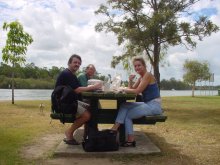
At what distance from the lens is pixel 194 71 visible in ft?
159

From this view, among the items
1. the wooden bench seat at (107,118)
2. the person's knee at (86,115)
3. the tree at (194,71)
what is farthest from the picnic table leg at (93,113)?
the tree at (194,71)

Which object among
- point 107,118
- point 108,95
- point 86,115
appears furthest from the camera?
point 107,118

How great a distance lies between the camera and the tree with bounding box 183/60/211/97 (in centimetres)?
4822

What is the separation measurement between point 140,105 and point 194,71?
140ft

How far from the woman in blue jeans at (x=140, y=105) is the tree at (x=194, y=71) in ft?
138

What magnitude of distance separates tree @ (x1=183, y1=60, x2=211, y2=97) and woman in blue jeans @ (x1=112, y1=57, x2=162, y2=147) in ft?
138

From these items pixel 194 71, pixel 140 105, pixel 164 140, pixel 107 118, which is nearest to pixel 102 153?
pixel 140 105

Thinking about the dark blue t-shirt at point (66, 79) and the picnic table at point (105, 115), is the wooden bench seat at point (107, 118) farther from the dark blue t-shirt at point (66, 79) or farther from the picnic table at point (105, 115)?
the dark blue t-shirt at point (66, 79)

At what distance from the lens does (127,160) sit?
609cm

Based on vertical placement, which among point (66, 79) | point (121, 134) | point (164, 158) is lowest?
point (164, 158)

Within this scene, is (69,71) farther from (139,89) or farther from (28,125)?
(28,125)

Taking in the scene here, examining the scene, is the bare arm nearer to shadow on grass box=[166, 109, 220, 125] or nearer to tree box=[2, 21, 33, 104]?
shadow on grass box=[166, 109, 220, 125]

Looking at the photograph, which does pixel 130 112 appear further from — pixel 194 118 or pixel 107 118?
pixel 194 118

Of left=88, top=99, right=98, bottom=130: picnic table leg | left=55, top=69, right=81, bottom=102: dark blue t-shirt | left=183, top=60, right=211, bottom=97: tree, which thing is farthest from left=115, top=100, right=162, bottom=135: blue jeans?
left=183, top=60, right=211, bottom=97: tree
